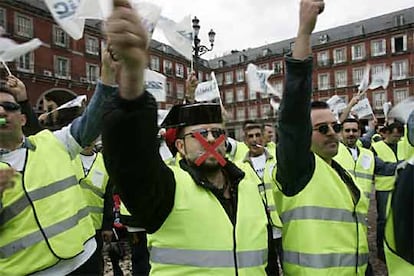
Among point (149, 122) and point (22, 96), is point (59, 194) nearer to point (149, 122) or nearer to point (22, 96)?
point (22, 96)

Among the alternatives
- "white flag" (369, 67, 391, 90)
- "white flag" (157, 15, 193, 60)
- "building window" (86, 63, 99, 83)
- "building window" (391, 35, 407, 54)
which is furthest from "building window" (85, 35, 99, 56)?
"white flag" (157, 15, 193, 60)

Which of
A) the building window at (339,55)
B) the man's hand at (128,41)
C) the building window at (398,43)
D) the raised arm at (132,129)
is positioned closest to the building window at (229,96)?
the building window at (339,55)

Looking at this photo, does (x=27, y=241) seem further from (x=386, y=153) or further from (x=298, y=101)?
(x=386, y=153)

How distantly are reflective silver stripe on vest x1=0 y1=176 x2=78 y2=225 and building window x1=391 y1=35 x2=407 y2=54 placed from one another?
52067mm

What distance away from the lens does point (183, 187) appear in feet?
6.62

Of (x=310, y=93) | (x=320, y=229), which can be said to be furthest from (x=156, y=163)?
(x=320, y=229)

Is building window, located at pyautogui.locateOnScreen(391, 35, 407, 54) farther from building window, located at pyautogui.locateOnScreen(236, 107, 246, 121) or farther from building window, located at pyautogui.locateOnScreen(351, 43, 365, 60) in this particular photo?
building window, located at pyautogui.locateOnScreen(236, 107, 246, 121)

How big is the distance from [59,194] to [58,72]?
34.3m

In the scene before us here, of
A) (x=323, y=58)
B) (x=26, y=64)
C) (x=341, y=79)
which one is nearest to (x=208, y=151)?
(x=26, y=64)

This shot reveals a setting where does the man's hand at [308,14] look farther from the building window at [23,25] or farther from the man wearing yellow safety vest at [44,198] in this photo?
the building window at [23,25]

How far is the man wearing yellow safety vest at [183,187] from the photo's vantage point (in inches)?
59.4

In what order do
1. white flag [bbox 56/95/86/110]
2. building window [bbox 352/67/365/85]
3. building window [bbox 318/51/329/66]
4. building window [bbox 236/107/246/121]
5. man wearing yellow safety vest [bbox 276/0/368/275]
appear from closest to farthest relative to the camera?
man wearing yellow safety vest [bbox 276/0/368/275] < white flag [bbox 56/95/86/110] < building window [bbox 352/67/365/85] < building window [bbox 318/51/329/66] < building window [bbox 236/107/246/121]

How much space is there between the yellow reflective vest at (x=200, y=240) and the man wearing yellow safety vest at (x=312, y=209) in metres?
0.35

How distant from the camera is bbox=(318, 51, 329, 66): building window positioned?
55.4 m
